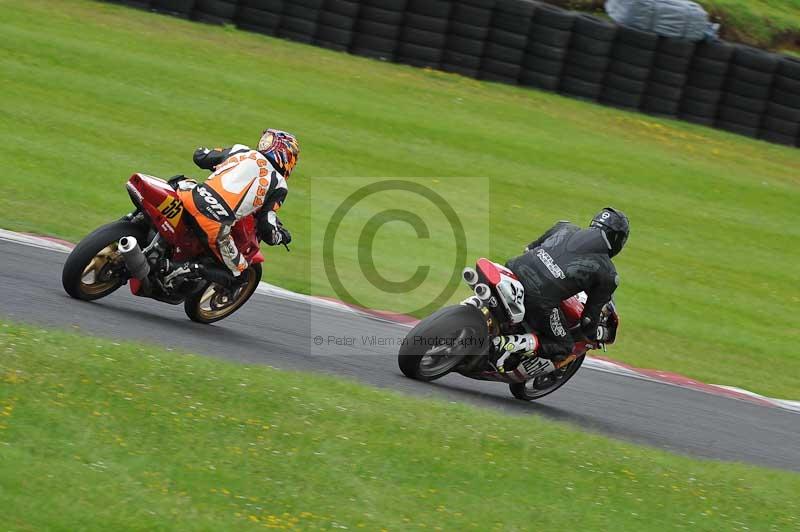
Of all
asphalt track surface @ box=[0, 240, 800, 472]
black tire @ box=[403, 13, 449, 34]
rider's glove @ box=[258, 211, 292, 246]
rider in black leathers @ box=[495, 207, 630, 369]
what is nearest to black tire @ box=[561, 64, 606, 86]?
black tire @ box=[403, 13, 449, 34]

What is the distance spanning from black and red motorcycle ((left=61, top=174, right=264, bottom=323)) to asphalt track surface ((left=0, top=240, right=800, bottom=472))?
0.81ft

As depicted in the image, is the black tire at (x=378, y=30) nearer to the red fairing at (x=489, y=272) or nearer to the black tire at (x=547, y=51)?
the black tire at (x=547, y=51)

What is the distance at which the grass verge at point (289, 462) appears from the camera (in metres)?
5.18

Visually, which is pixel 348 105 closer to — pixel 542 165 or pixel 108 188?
pixel 542 165

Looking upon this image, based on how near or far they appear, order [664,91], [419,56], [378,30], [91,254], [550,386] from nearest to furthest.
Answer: [91,254] < [550,386] < [378,30] < [419,56] < [664,91]

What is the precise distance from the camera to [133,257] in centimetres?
805

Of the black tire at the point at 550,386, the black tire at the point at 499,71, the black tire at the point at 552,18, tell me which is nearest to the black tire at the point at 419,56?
the black tire at the point at 499,71

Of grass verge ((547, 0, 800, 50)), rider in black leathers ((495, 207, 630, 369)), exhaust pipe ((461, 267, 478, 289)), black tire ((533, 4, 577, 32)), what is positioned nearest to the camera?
exhaust pipe ((461, 267, 478, 289))

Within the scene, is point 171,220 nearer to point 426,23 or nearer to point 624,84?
point 426,23

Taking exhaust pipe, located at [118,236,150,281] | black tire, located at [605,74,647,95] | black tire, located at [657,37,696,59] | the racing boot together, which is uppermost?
black tire, located at [657,37,696,59]

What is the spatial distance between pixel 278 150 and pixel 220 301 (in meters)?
1.45

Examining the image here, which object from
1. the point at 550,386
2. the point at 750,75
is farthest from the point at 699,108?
the point at 550,386

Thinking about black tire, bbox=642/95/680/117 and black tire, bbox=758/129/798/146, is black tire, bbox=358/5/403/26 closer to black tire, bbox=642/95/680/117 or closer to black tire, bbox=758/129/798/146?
black tire, bbox=642/95/680/117

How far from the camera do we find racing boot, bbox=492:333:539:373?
28.8 ft
